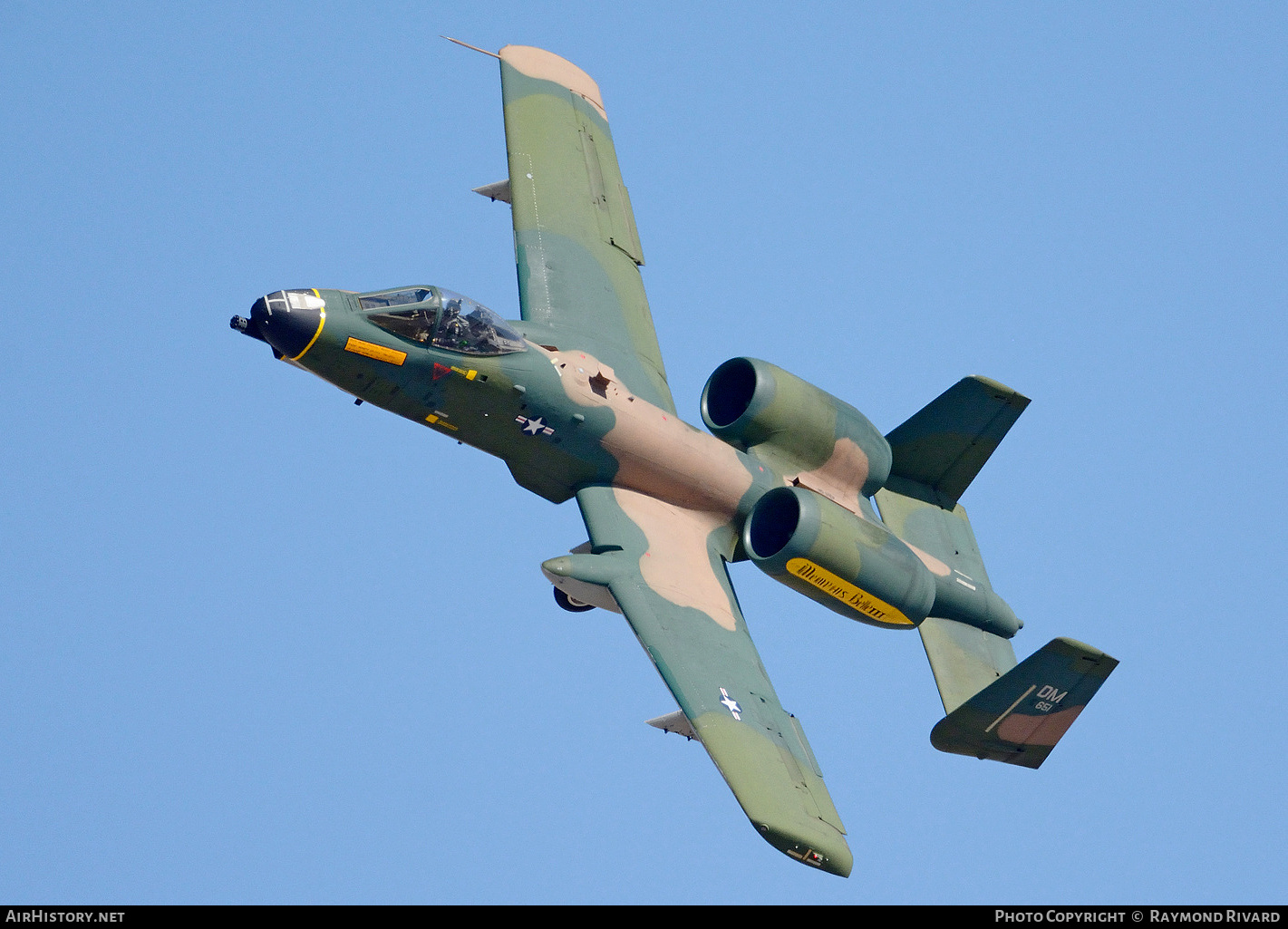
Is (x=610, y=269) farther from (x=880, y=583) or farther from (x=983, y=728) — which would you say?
(x=983, y=728)

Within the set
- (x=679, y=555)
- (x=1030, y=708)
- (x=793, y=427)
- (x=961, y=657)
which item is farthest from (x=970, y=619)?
(x=679, y=555)

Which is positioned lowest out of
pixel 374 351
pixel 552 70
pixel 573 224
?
pixel 374 351

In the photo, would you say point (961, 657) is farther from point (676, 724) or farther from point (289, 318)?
point (289, 318)

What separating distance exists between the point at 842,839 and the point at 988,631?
656 cm

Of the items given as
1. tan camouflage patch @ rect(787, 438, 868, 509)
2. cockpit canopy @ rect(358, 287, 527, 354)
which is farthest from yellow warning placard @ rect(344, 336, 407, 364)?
tan camouflage patch @ rect(787, 438, 868, 509)

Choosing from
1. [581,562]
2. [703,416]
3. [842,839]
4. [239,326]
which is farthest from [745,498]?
[239,326]

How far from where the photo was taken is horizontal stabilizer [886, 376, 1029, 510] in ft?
103

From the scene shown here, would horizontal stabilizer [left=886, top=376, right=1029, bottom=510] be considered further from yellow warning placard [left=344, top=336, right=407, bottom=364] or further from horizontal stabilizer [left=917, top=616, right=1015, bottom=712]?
yellow warning placard [left=344, top=336, right=407, bottom=364]

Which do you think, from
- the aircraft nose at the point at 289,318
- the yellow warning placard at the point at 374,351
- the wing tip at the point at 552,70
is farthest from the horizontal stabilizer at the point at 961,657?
the wing tip at the point at 552,70

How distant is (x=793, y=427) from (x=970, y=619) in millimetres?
4531

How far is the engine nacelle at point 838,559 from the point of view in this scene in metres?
27.8

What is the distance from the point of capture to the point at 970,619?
30359mm

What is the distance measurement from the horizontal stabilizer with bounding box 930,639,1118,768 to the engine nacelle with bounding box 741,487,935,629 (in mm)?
2309

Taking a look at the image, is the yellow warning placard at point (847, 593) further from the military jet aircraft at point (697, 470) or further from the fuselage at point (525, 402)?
the fuselage at point (525, 402)
